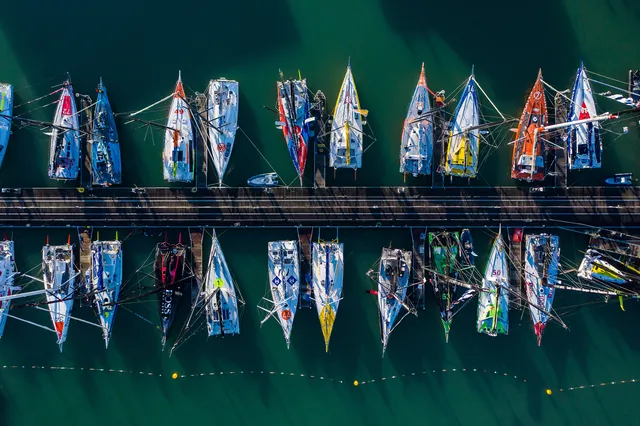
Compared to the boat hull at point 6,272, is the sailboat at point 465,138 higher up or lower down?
higher up

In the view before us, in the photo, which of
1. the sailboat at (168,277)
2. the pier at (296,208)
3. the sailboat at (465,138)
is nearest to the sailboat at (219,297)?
the sailboat at (168,277)

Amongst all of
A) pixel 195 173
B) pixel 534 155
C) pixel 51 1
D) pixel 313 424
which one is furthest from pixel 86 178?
pixel 534 155

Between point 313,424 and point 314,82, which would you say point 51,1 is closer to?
point 314,82

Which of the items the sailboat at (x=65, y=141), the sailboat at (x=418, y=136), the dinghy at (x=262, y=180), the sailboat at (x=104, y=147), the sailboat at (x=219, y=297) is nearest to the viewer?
the sailboat at (x=418, y=136)

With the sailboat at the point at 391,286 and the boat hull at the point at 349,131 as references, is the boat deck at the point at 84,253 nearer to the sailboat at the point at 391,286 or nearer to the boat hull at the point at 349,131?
the boat hull at the point at 349,131

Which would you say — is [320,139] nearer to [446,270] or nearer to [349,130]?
[349,130]
